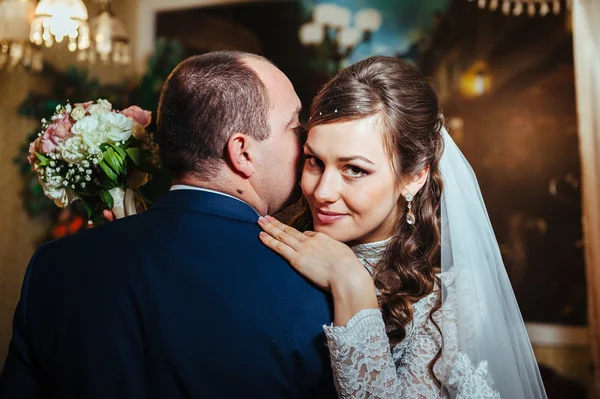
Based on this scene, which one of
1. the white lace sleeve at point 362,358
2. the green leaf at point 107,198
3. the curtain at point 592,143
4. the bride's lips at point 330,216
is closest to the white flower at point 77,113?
the green leaf at point 107,198

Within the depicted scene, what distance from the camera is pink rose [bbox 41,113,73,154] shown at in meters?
2.08

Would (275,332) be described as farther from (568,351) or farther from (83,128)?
(568,351)

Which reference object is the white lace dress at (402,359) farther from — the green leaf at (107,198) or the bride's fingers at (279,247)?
the green leaf at (107,198)

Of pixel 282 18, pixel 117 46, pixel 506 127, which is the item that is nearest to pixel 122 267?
pixel 117 46

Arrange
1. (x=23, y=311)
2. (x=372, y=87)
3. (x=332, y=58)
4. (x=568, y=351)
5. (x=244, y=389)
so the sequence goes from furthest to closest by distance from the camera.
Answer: (x=332, y=58), (x=568, y=351), (x=372, y=87), (x=23, y=311), (x=244, y=389)

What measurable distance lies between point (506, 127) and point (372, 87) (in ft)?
10.9

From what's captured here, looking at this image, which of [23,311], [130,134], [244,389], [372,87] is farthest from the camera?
[130,134]

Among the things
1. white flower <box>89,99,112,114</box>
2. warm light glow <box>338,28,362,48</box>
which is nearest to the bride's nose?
white flower <box>89,99,112,114</box>

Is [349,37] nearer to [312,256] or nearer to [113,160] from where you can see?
[113,160]

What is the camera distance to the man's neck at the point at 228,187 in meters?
1.66

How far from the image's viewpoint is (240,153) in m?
1.69

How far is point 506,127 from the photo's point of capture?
490 centimetres

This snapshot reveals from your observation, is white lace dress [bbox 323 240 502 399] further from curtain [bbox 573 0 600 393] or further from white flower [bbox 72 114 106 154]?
curtain [bbox 573 0 600 393]

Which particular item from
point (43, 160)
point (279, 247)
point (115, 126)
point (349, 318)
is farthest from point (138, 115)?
point (349, 318)
